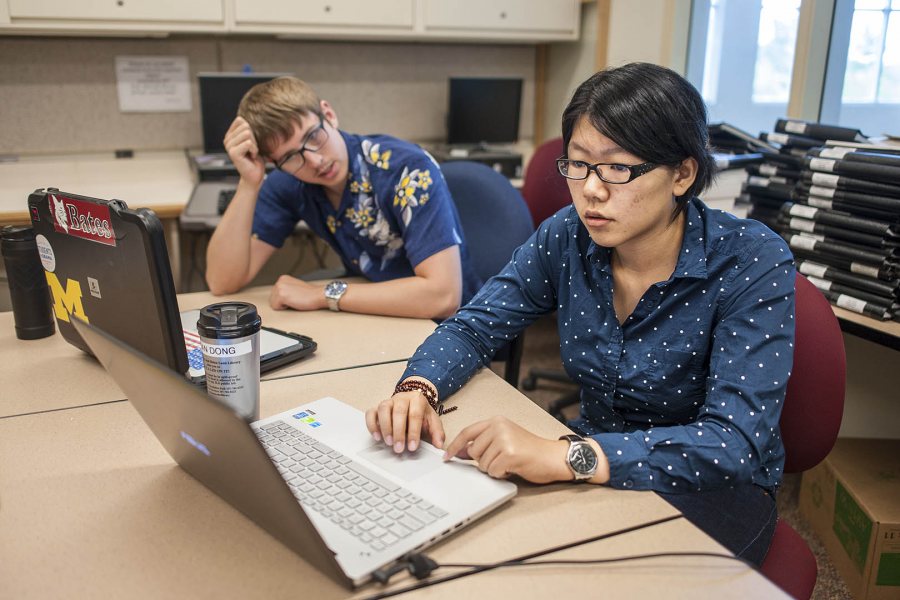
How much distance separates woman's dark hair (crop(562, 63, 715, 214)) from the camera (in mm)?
1005

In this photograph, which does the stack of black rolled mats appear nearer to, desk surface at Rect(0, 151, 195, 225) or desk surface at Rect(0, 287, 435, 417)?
desk surface at Rect(0, 287, 435, 417)

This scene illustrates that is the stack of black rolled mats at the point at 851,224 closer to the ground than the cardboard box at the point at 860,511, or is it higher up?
higher up

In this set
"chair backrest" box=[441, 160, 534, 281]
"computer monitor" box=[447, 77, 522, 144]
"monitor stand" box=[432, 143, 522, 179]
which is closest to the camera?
"chair backrest" box=[441, 160, 534, 281]

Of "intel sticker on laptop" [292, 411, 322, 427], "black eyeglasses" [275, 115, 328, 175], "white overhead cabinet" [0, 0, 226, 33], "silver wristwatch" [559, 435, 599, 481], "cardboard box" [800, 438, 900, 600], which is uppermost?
"white overhead cabinet" [0, 0, 226, 33]

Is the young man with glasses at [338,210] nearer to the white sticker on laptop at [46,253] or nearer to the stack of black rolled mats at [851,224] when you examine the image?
the white sticker on laptop at [46,253]

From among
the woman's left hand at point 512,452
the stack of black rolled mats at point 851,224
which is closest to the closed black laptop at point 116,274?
the woman's left hand at point 512,452

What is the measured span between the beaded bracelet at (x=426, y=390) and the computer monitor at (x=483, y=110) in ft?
7.64

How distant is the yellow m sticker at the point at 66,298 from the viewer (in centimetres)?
119

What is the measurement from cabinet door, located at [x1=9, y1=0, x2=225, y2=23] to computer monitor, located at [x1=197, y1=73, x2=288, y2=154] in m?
0.24

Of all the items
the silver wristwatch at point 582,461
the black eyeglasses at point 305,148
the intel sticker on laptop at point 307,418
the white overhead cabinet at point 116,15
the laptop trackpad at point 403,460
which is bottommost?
the laptop trackpad at point 403,460

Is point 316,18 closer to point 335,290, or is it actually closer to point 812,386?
point 335,290

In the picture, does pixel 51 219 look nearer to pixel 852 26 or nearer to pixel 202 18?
pixel 202 18

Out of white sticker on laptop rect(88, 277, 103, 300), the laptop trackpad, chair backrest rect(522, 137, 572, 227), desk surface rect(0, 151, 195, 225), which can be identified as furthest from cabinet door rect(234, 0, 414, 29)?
the laptop trackpad

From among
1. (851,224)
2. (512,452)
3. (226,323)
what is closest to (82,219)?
(226,323)
